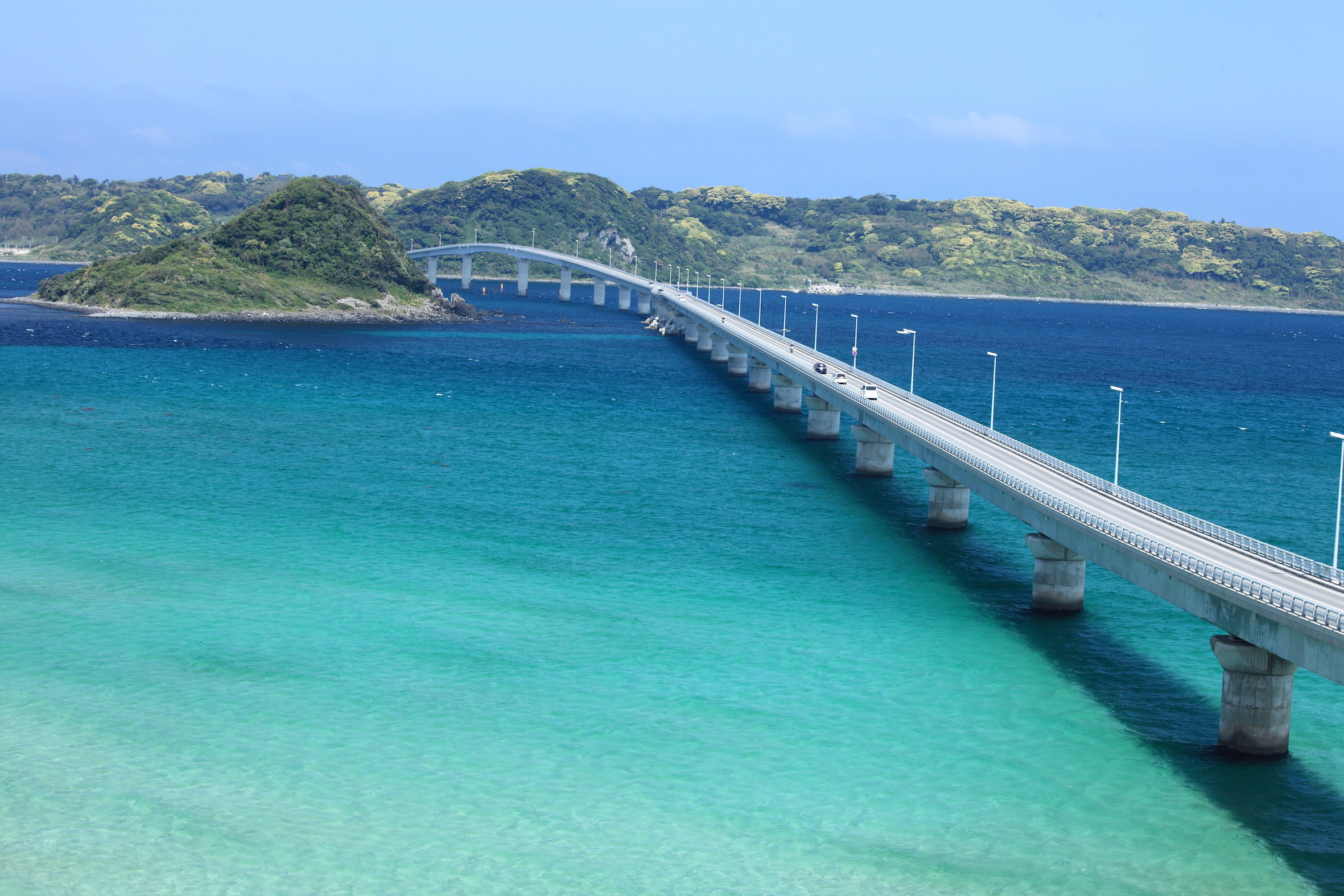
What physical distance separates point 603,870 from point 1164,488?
63970 millimetres

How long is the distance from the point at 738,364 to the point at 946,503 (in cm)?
8308

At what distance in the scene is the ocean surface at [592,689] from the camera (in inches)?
1411

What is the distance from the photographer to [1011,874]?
116 ft

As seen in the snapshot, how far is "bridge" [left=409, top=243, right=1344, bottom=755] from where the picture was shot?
133ft

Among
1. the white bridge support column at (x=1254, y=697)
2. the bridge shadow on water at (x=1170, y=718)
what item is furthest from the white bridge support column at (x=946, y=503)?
the white bridge support column at (x=1254, y=697)

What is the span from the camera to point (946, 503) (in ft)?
247

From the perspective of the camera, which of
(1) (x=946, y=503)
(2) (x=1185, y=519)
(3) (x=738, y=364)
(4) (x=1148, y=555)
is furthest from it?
(3) (x=738, y=364)

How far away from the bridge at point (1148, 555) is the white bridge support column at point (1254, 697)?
4 centimetres

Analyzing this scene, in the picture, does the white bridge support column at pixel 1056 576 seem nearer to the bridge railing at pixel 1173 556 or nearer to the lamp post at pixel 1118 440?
the bridge railing at pixel 1173 556

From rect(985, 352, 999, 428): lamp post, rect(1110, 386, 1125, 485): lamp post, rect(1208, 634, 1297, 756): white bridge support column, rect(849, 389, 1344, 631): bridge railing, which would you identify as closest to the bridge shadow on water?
rect(1208, 634, 1297, 756): white bridge support column

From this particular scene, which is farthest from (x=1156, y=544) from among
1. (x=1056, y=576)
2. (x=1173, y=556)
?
(x=1056, y=576)

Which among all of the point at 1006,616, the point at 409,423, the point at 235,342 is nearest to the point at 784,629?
the point at 1006,616

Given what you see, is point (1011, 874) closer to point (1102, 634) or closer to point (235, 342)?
point (1102, 634)

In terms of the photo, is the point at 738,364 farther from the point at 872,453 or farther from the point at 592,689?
the point at 592,689
